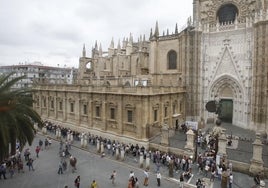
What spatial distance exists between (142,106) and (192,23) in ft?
51.3

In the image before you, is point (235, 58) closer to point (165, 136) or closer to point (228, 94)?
point (228, 94)

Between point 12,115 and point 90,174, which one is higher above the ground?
point 12,115

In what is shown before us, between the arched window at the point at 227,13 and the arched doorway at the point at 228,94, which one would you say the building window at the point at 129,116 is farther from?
the arched window at the point at 227,13

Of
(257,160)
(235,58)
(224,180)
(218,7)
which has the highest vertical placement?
(218,7)

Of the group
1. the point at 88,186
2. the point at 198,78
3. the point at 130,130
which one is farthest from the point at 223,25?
the point at 88,186

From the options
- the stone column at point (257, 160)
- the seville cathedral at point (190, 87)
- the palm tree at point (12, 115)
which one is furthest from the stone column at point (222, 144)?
the palm tree at point (12, 115)

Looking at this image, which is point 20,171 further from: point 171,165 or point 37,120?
point 171,165

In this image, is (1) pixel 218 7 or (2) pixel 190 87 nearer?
(2) pixel 190 87

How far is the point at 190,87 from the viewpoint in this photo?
29.1 meters

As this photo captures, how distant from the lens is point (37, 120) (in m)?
13.6

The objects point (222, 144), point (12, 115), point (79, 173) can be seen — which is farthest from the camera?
point (222, 144)

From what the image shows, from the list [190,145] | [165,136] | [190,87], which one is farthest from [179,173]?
[190,87]

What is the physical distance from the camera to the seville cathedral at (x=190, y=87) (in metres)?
22.8

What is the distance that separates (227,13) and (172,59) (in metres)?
9.24
